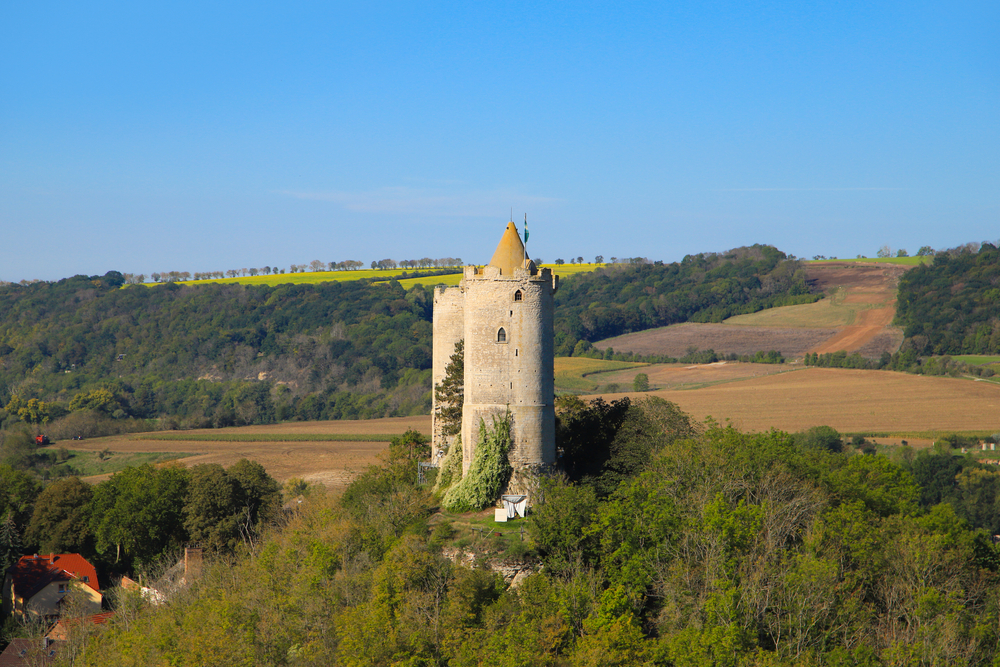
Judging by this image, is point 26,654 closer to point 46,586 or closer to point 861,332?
point 46,586

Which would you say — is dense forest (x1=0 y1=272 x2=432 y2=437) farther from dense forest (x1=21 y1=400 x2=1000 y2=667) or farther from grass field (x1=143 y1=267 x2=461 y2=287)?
dense forest (x1=21 y1=400 x2=1000 y2=667)

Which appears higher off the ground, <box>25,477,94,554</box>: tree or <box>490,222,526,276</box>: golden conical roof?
<box>490,222,526,276</box>: golden conical roof

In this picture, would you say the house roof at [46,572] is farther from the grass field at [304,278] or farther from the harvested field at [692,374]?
the grass field at [304,278]

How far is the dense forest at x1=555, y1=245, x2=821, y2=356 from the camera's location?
120 metres

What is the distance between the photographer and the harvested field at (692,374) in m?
88.1

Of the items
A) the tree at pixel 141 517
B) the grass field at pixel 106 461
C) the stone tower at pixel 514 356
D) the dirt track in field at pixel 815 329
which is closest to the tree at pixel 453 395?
the stone tower at pixel 514 356

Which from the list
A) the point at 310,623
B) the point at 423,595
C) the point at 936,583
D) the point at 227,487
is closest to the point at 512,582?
the point at 423,595

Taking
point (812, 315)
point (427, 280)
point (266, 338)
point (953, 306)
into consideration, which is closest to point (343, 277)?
point (427, 280)

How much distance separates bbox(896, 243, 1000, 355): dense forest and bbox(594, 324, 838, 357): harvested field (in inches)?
326

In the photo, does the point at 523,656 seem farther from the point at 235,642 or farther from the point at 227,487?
the point at 227,487

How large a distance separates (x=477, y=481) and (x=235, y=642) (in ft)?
32.3

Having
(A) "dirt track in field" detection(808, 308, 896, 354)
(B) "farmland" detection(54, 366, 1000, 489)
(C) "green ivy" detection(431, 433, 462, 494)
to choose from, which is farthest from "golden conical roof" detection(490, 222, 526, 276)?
(A) "dirt track in field" detection(808, 308, 896, 354)

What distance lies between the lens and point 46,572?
46.9 meters

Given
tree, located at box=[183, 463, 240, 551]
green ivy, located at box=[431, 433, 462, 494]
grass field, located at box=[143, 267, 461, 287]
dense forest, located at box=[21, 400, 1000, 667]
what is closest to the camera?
dense forest, located at box=[21, 400, 1000, 667]
